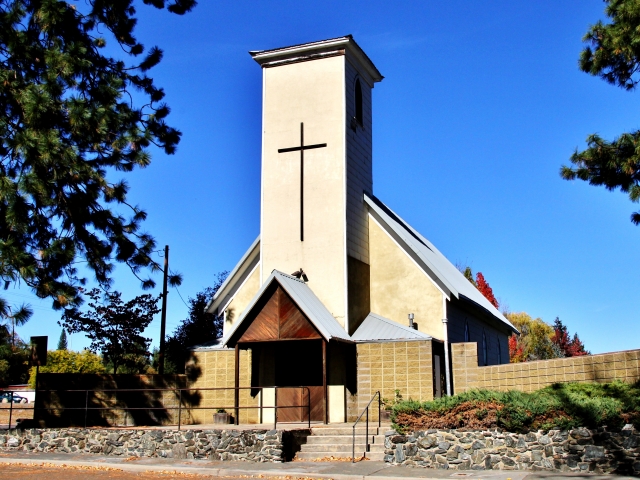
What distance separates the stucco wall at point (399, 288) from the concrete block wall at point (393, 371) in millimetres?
2078

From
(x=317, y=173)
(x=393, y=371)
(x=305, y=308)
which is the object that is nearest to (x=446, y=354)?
(x=393, y=371)

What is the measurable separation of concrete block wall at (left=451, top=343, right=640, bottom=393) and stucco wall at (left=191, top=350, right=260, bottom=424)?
6397 millimetres

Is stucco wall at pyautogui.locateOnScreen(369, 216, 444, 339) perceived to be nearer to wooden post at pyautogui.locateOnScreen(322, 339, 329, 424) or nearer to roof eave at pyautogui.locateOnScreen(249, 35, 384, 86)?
wooden post at pyautogui.locateOnScreen(322, 339, 329, 424)

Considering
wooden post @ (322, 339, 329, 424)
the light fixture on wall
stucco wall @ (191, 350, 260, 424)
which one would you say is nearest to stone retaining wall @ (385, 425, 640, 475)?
wooden post @ (322, 339, 329, 424)

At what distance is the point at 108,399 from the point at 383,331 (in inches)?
343

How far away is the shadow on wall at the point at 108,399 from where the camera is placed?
22375mm

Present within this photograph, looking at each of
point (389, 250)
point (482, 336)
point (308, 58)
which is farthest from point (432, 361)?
A: point (308, 58)

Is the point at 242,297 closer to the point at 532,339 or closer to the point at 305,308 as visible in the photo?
the point at 305,308

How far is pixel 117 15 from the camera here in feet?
66.9

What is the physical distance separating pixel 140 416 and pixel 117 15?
468 inches

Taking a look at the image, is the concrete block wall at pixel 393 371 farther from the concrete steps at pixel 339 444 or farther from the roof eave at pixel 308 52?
the roof eave at pixel 308 52

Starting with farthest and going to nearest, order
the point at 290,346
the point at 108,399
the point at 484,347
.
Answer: the point at 484,347 < the point at 108,399 < the point at 290,346

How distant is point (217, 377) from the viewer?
893 inches

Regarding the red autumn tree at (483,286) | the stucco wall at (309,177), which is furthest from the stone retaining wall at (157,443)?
the red autumn tree at (483,286)
